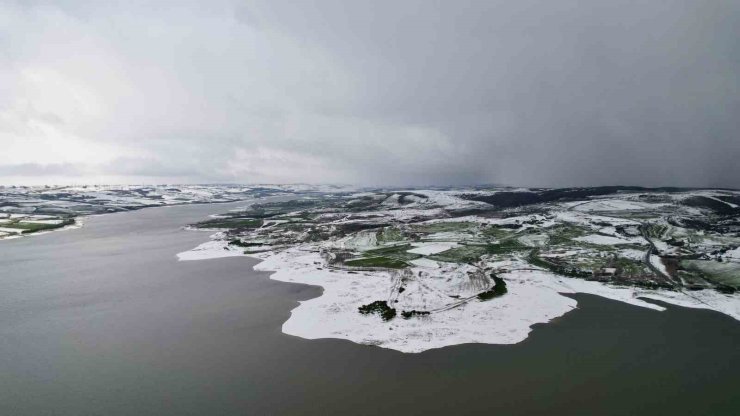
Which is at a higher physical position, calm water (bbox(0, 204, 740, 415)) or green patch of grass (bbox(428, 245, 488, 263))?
green patch of grass (bbox(428, 245, 488, 263))

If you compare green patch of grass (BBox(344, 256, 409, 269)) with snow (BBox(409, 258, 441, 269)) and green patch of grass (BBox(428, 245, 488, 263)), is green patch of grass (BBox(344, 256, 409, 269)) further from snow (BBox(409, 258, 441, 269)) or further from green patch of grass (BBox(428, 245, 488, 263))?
green patch of grass (BBox(428, 245, 488, 263))

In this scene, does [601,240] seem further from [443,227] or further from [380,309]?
[380,309]

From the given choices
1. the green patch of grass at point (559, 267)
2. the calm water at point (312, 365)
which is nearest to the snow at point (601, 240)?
the green patch of grass at point (559, 267)

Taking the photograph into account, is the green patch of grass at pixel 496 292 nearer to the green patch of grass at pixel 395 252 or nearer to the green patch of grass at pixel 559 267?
the green patch of grass at pixel 559 267

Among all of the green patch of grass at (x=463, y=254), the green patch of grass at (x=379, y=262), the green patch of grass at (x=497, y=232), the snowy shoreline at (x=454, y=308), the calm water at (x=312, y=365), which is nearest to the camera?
the calm water at (x=312, y=365)

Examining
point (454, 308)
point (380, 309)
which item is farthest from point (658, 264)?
point (380, 309)

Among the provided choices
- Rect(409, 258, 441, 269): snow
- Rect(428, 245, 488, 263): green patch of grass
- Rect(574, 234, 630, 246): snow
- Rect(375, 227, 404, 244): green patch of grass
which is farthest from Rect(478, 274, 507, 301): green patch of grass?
Rect(574, 234, 630, 246): snow

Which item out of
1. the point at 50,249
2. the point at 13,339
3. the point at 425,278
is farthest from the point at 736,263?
the point at 50,249
